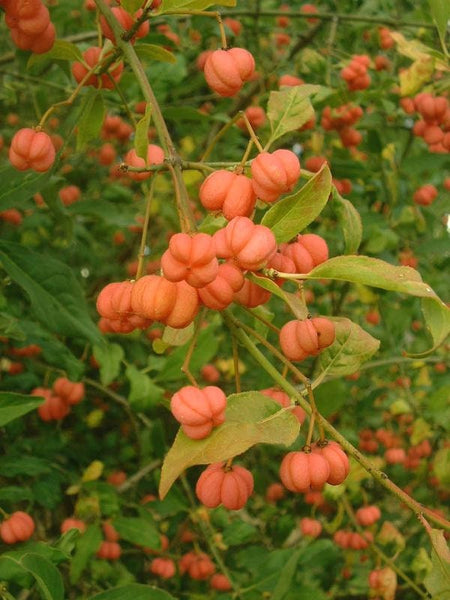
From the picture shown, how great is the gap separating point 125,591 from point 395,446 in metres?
1.96

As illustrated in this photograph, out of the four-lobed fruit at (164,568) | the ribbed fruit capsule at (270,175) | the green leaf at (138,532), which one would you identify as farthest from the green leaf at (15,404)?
the four-lobed fruit at (164,568)

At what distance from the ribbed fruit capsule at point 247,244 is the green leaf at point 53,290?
0.75 m

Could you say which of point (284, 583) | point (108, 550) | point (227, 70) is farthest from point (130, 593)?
point (227, 70)

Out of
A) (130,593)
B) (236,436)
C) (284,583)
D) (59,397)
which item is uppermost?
(236,436)

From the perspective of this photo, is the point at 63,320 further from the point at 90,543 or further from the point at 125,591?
the point at 90,543

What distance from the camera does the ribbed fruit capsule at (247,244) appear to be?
0.95 m

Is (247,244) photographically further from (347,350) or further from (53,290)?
(53,290)

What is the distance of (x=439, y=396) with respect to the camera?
7.92 feet

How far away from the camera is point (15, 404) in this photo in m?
1.49

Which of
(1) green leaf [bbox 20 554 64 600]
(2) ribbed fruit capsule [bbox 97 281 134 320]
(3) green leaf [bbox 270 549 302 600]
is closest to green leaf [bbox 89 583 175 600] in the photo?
(1) green leaf [bbox 20 554 64 600]

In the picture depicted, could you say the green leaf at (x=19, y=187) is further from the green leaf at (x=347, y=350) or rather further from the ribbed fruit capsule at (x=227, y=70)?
the green leaf at (x=347, y=350)

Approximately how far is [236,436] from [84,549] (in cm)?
130

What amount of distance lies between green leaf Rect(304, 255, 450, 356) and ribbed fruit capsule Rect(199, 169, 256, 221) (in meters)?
0.13

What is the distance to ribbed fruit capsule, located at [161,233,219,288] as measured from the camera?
0.93 m
